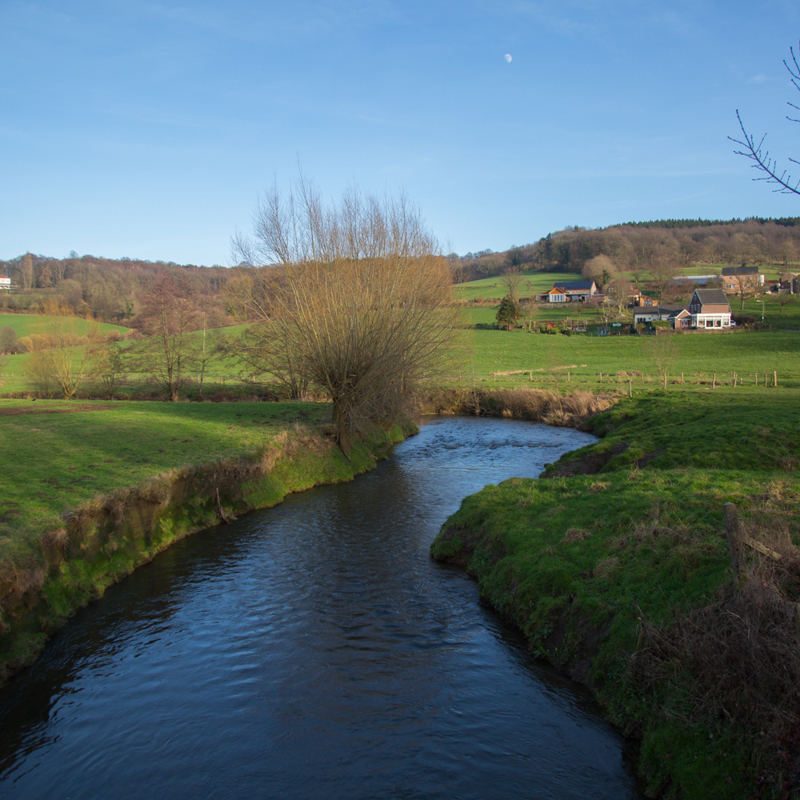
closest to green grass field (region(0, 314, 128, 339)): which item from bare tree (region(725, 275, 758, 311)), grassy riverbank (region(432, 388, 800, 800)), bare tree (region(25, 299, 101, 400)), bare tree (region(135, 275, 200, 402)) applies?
bare tree (region(25, 299, 101, 400))

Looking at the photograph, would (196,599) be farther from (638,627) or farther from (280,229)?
(280,229)

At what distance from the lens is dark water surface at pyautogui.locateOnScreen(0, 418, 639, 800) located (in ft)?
22.9

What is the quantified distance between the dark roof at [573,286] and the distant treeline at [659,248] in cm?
1388

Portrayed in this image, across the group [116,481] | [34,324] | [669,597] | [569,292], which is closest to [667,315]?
[569,292]

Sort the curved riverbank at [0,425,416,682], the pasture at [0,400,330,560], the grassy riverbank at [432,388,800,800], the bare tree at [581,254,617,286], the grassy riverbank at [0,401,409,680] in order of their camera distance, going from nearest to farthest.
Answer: the grassy riverbank at [432,388,800,800] < the curved riverbank at [0,425,416,682] < the grassy riverbank at [0,401,409,680] < the pasture at [0,400,330,560] < the bare tree at [581,254,617,286]

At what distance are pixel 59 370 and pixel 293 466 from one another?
2423 centimetres

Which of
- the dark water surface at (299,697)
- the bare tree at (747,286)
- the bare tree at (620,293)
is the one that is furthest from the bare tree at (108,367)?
the bare tree at (747,286)

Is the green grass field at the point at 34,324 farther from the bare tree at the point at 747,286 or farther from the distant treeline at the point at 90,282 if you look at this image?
the bare tree at the point at 747,286

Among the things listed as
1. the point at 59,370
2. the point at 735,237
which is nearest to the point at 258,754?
the point at 59,370

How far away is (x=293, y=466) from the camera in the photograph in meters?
22.0

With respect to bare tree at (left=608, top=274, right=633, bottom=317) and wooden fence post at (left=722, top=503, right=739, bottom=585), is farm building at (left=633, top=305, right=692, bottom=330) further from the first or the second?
wooden fence post at (left=722, top=503, right=739, bottom=585)

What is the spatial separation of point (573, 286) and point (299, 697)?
109 m

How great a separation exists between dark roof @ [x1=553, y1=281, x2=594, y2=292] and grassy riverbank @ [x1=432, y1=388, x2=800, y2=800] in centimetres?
9472

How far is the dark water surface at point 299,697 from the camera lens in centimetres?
698
